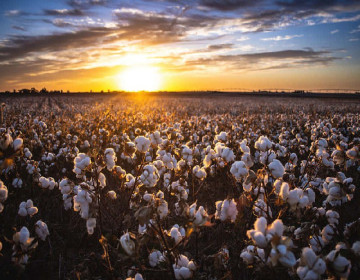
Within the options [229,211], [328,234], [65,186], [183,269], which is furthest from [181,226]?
[328,234]

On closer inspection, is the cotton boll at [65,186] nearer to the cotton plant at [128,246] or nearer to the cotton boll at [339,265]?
the cotton plant at [128,246]

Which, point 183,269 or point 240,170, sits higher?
point 240,170

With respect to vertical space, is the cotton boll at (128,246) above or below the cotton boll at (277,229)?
below

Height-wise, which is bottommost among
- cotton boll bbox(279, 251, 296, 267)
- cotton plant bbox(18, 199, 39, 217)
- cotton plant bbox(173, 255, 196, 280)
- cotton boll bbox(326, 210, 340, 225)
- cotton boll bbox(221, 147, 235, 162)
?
cotton plant bbox(173, 255, 196, 280)

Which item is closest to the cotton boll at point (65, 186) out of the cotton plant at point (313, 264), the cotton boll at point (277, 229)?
the cotton boll at point (277, 229)

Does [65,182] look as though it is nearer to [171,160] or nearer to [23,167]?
[171,160]

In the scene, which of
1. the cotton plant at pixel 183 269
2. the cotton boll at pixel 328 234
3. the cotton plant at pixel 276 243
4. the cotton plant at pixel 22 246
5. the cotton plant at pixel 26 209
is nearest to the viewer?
the cotton plant at pixel 276 243

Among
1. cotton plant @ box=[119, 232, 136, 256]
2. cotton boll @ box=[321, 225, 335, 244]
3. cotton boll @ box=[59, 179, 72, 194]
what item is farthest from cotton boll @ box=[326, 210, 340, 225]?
cotton boll @ box=[59, 179, 72, 194]

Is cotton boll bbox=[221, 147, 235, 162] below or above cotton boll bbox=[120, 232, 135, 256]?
above

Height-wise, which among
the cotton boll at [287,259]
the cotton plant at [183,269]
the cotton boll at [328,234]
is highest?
the cotton boll at [287,259]

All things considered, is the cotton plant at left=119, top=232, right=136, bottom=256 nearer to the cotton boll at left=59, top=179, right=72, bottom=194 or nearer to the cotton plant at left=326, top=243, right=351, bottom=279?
the cotton plant at left=326, top=243, right=351, bottom=279

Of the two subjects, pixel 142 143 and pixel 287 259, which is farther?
pixel 142 143

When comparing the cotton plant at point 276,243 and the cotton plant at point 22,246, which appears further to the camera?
the cotton plant at point 22,246

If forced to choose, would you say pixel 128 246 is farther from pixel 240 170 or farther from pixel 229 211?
pixel 240 170
